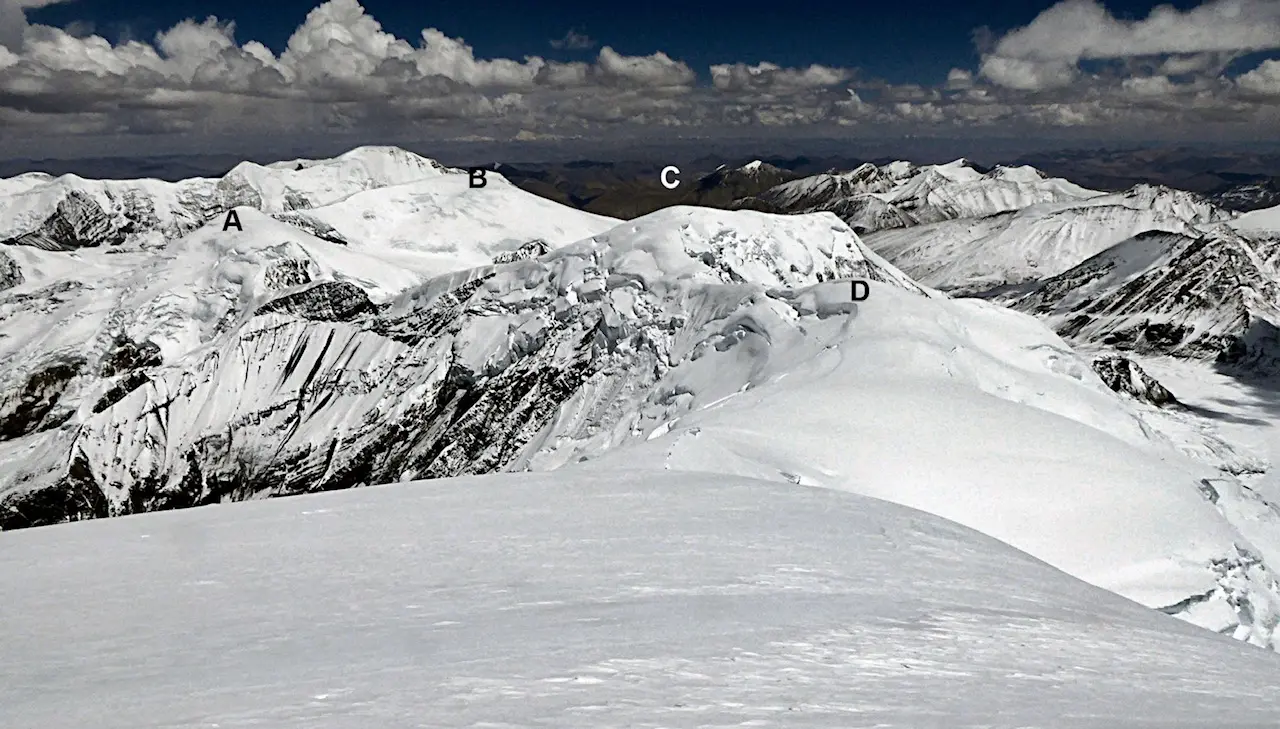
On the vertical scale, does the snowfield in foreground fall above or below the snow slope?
above

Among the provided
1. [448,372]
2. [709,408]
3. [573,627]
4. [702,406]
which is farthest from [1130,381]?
[573,627]

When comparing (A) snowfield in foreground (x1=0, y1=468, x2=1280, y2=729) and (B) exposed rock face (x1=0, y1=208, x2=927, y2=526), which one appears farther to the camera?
(B) exposed rock face (x1=0, y1=208, x2=927, y2=526)

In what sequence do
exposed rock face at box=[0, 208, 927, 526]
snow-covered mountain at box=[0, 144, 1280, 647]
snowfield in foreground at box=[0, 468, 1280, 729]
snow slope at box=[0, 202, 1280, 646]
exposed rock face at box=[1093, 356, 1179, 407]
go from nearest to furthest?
snowfield in foreground at box=[0, 468, 1280, 729]
snow-covered mountain at box=[0, 144, 1280, 647]
snow slope at box=[0, 202, 1280, 646]
exposed rock face at box=[0, 208, 927, 526]
exposed rock face at box=[1093, 356, 1179, 407]

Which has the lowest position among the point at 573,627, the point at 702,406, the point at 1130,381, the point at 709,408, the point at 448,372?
the point at 1130,381

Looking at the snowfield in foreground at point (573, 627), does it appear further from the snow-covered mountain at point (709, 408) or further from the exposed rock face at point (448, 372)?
the exposed rock face at point (448, 372)

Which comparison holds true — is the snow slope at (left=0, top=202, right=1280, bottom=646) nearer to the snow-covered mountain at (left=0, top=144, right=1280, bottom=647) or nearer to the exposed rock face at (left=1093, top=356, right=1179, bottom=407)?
the snow-covered mountain at (left=0, top=144, right=1280, bottom=647)

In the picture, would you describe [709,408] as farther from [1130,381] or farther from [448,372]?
[1130,381]

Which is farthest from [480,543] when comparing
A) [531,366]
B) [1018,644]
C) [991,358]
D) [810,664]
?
[531,366]

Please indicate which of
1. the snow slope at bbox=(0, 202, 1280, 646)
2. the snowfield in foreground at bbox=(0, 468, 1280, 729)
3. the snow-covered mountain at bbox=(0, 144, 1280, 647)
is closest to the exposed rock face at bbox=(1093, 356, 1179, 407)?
the snow-covered mountain at bbox=(0, 144, 1280, 647)
